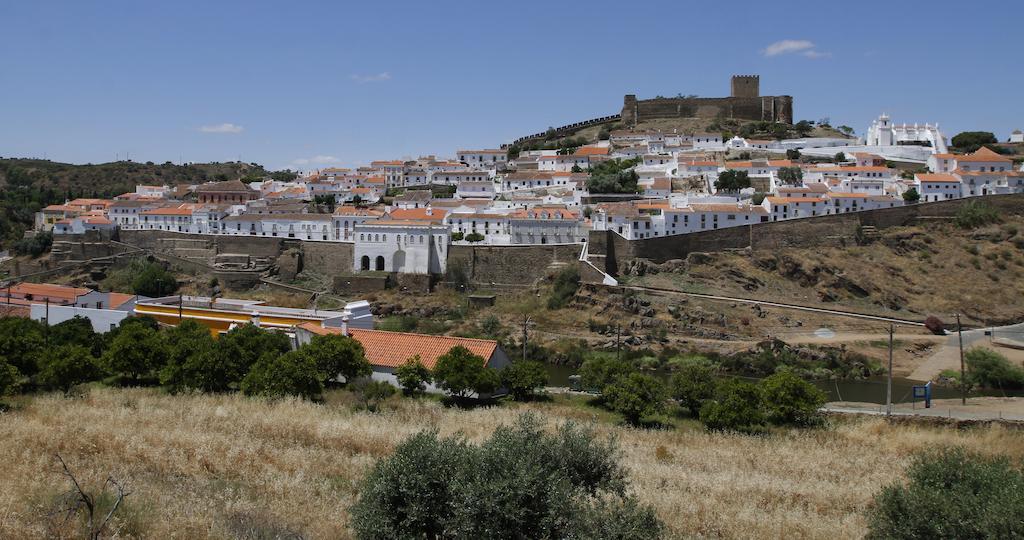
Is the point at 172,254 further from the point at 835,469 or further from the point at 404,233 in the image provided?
the point at 835,469

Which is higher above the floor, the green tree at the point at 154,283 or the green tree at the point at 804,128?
the green tree at the point at 804,128

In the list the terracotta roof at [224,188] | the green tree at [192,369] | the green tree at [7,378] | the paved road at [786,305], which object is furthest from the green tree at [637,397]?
the terracotta roof at [224,188]

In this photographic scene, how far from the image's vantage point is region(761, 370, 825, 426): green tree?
58.1 ft

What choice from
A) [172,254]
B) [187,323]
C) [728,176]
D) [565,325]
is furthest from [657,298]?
[172,254]

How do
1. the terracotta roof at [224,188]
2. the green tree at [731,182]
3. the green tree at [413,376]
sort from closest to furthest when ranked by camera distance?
the green tree at [413,376], the green tree at [731,182], the terracotta roof at [224,188]

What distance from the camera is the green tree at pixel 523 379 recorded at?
760 inches

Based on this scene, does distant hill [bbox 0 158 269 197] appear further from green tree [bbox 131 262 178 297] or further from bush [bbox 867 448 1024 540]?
bush [bbox 867 448 1024 540]

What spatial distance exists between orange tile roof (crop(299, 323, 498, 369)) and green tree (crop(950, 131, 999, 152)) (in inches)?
1702

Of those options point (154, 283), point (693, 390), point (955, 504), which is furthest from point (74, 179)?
point (955, 504)

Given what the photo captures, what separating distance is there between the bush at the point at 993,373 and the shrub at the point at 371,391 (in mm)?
19186

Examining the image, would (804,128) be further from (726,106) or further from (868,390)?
(868,390)

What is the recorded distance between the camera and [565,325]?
1270 inches

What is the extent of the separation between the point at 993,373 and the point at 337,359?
21023mm

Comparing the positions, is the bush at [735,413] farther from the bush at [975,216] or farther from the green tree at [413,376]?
the bush at [975,216]
